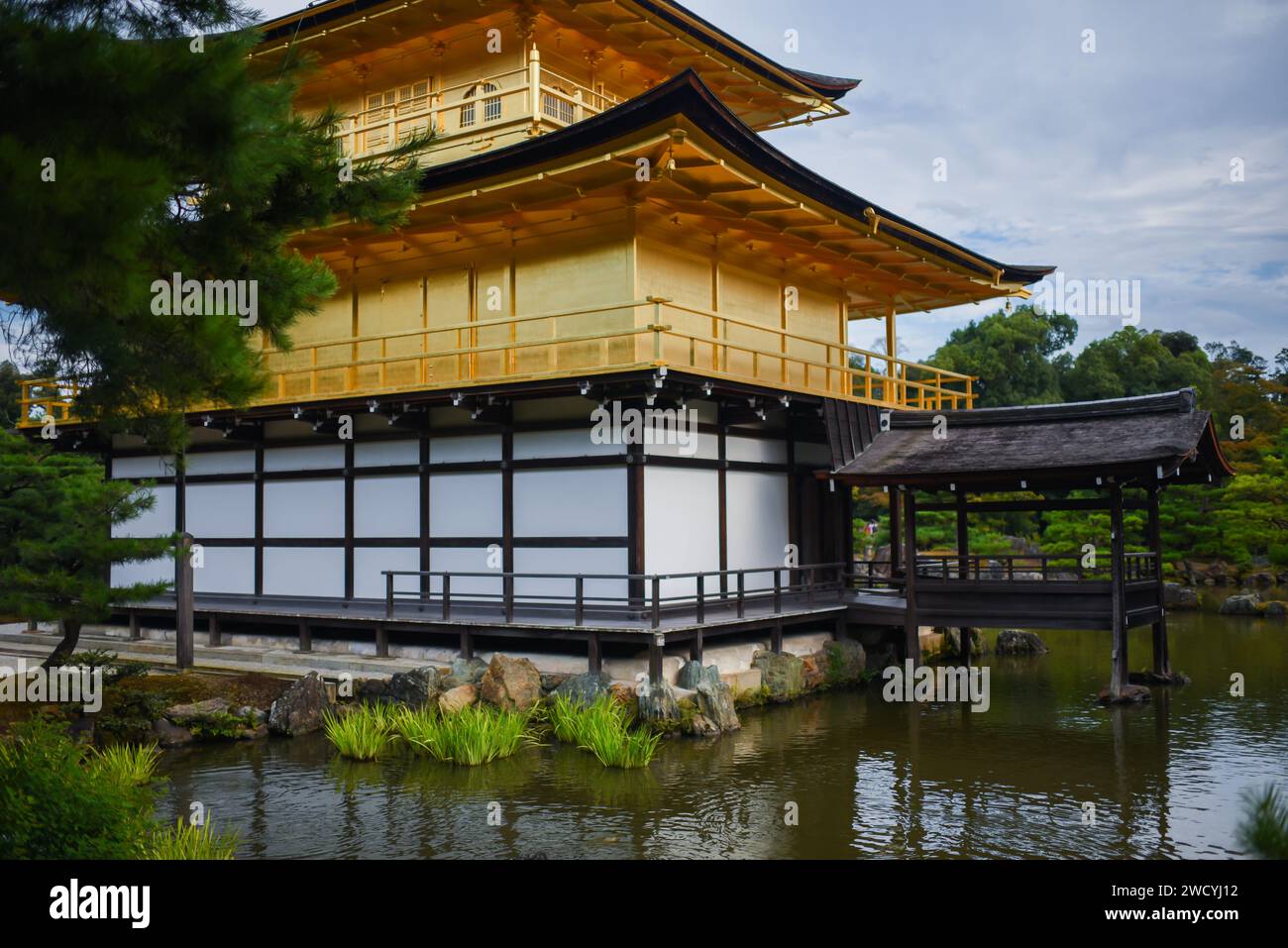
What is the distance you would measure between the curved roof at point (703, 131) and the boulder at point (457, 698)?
8173 mm

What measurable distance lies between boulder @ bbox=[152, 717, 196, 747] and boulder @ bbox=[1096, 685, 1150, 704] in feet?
46.1

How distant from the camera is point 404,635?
18.5 meters

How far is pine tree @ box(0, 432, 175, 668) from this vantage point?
45.8 ft

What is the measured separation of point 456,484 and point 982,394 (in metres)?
38.4

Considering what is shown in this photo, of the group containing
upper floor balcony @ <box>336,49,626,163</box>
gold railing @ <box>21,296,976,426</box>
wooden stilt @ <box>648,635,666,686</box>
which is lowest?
wooden stilt @ <box>648,635,666,686</box>

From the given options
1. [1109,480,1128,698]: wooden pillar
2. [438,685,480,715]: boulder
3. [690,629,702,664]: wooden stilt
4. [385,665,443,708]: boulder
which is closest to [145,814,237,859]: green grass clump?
[438,685,480,715]: boulder

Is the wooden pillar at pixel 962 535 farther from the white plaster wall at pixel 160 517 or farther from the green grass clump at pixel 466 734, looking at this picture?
the white plaster wall at pixel 160 517

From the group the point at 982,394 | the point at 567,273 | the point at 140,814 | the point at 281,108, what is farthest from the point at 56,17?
the point at 982,394

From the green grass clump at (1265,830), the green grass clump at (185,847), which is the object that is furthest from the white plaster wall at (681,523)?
Result: the green grass clump at (1265,830)

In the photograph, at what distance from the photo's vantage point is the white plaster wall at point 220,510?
22.6 m

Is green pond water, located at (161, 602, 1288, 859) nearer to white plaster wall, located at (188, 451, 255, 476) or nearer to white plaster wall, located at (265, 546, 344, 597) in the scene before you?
white plaster wall, located at (265, 546, 344, 597)

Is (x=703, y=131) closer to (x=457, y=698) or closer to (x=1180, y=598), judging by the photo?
(x=457, y=698)

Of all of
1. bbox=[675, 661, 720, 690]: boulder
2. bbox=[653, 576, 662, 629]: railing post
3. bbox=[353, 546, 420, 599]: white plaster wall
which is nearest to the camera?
bbox=[653, 576, 662, 629]: railing post
